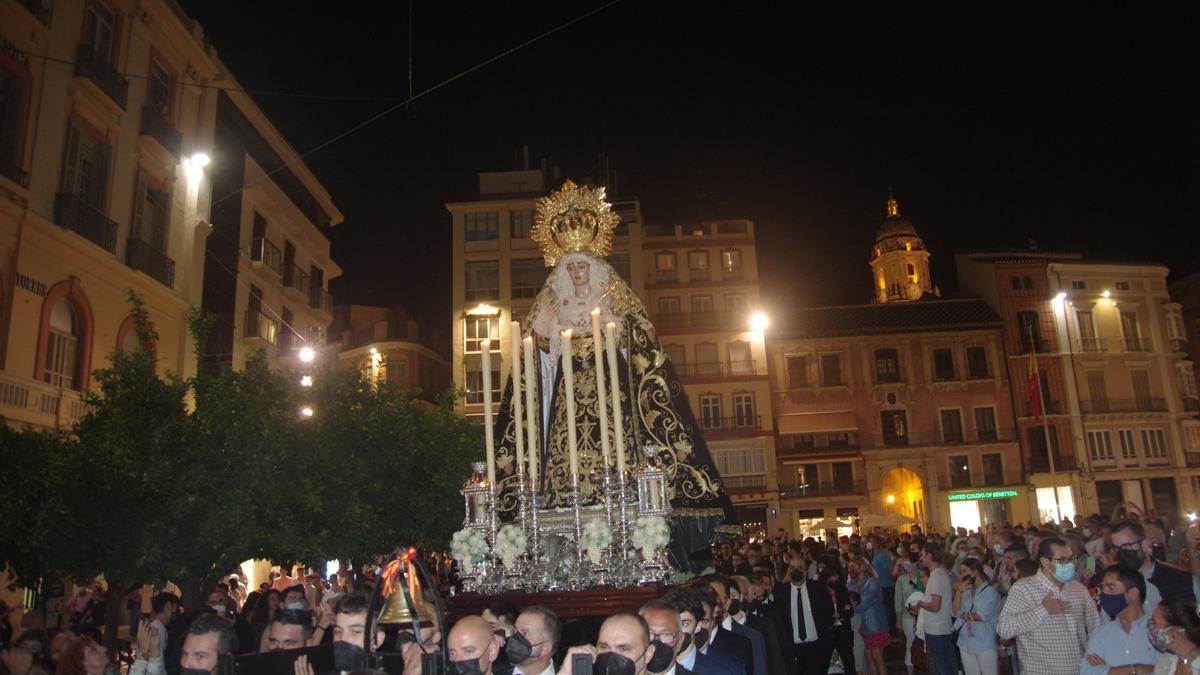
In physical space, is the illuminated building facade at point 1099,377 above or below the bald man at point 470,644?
above

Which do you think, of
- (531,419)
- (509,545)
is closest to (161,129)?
(531,419)

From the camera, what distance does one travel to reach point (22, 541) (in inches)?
504

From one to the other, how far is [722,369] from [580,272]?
37122 mm

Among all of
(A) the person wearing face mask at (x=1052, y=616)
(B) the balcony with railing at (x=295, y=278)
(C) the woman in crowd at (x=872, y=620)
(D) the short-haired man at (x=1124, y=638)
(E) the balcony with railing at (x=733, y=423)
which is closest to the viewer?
(D) the short-haired man at (x=1124, y=638)

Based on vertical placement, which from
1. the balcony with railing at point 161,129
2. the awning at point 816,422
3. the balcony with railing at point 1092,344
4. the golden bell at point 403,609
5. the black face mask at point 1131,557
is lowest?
the golden bell at point 403,609

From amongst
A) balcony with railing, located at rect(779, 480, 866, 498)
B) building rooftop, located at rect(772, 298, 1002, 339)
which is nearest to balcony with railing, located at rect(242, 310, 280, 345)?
balcony with railing, located at rect(779, 480, 866, 498)

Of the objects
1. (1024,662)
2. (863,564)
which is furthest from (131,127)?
(1024,662)

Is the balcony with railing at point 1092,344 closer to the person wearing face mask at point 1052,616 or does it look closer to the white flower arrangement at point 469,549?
the person wearing face mask at point 1052,616

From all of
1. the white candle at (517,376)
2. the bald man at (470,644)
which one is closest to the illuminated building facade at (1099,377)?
the white candle at (517,376)

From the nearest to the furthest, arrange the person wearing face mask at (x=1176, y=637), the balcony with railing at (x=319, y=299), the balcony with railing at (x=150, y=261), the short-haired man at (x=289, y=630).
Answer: the person wearing face mask at (x=1176, y=637), the short-haired man at (x=289, y=630), the balcony with railing at (x=150, y=261), the balcony with railing at (x=319, y=299)

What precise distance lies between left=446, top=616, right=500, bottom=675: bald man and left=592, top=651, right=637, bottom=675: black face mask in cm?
54

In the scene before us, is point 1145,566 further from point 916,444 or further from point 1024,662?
point 916,444

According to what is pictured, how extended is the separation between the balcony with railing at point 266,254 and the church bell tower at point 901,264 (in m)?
45.7

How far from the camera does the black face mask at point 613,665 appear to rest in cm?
328
